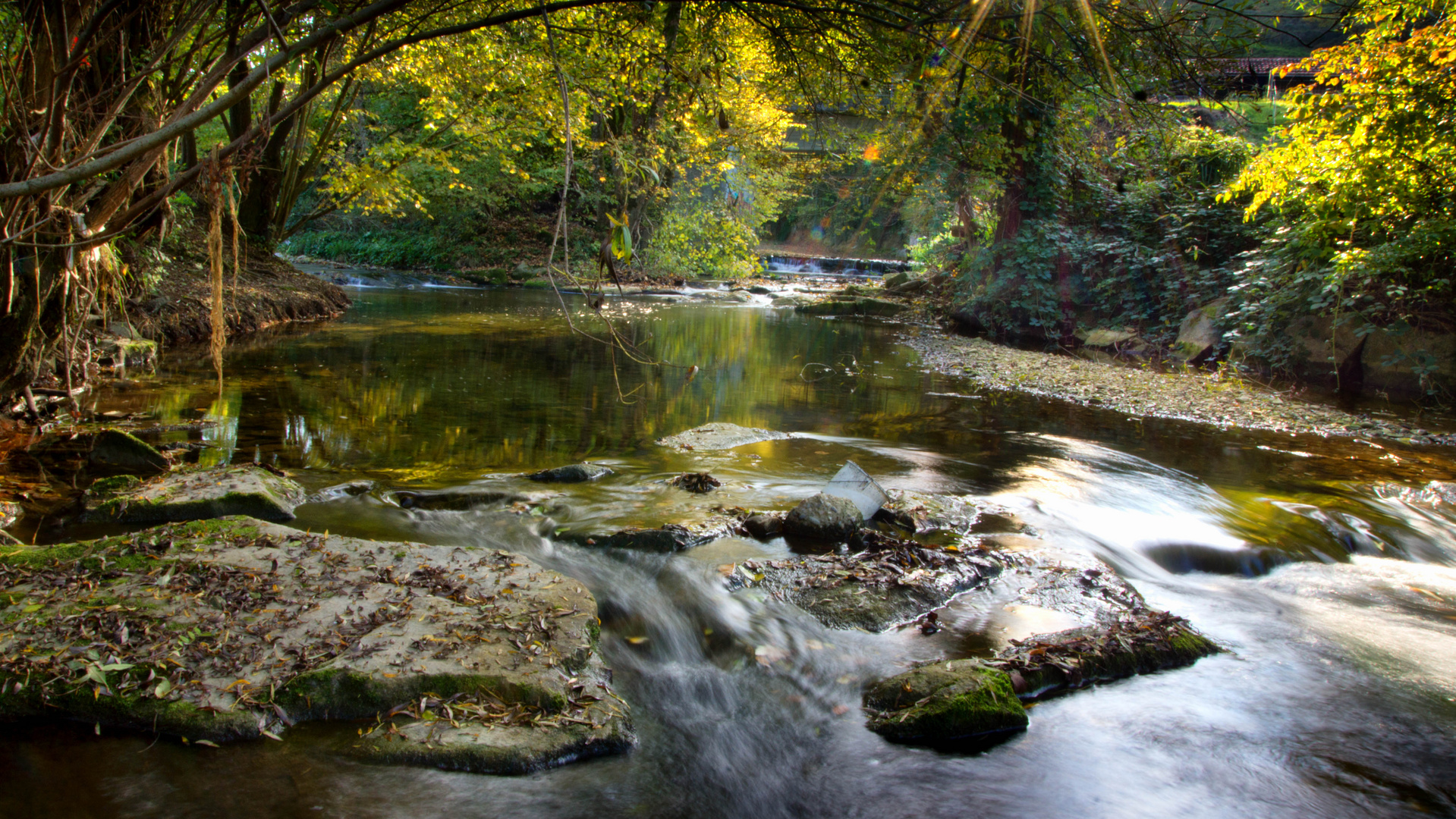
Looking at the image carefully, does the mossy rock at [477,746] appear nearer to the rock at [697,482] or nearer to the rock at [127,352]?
the rock at [697,482]

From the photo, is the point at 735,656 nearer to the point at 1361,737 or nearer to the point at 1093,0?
the point at 1361,737

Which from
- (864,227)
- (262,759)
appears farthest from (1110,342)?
(864,227)

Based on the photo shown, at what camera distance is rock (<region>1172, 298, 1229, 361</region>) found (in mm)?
12969

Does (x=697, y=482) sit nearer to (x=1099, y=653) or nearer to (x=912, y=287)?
(x=1099, y=653)

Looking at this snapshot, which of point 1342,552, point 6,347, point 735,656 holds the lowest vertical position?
point 735,656

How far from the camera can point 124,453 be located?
20.0 ft

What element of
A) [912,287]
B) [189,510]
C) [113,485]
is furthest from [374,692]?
[912,287]

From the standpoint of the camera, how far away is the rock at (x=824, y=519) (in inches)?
214

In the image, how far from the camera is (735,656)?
4145 mm

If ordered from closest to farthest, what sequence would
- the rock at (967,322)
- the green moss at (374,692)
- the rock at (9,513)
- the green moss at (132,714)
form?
the green moss at (132,714) → the green moss at (374,692) → the rock at (9,513) → the rock at (967,322)

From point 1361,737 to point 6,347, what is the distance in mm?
9005

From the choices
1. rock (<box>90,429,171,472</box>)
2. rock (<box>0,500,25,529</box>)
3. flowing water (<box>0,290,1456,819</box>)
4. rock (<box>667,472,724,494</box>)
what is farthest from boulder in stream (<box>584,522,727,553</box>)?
rock (<box>90,429,171,472</box>)

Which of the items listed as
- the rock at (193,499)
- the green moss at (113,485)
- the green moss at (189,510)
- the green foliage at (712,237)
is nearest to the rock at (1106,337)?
the green foliage at (712,237)

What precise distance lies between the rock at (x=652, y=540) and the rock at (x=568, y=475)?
4.20ft
